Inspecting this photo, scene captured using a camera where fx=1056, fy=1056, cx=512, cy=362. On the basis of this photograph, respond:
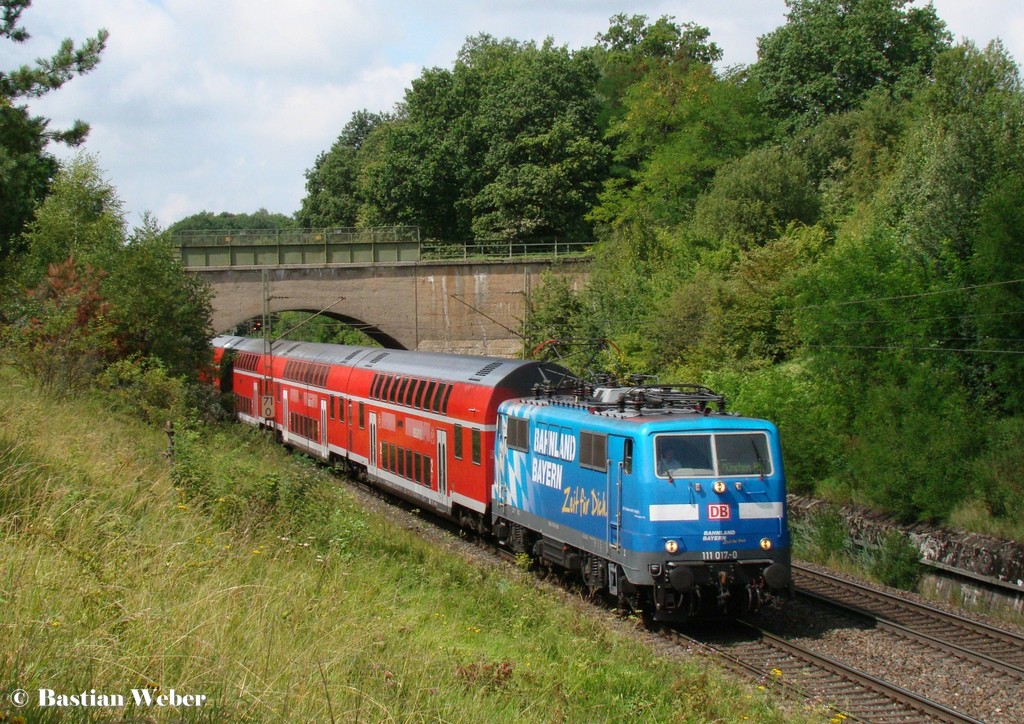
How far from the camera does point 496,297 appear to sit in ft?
159

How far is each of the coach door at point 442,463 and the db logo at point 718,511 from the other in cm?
846

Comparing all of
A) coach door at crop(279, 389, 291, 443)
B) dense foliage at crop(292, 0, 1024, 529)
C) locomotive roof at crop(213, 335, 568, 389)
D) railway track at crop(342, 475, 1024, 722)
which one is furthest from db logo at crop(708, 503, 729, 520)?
coach door at crop(279, 389, 291, 443)

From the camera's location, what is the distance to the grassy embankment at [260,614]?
630 centimetres

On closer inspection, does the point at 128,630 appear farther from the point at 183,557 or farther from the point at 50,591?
the point at 183,557

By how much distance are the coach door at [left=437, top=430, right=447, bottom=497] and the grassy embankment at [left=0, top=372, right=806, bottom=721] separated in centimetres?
608

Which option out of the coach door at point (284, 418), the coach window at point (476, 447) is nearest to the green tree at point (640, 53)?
the coach door at point (284, 418)

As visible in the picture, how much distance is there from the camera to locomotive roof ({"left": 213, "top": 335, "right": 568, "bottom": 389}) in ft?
63.1

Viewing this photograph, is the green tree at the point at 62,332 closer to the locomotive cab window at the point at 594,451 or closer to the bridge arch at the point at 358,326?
the locomotive cab window at the point at 594,451

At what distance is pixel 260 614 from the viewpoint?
795 cm

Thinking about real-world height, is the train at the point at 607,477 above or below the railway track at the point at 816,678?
above

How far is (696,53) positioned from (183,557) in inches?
2654

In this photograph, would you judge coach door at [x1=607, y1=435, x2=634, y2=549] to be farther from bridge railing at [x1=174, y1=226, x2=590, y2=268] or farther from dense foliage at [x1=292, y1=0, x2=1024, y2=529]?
bridge railing at [x1=174, y1=226, x2=590, y2=268]

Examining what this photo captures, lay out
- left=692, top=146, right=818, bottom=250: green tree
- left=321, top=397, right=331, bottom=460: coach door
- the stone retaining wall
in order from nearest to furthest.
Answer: the stone retaining wall, left=321, top=397, right=331, bottom=460: coach door, left=692, top=146, right=818, bottom=250: green tree

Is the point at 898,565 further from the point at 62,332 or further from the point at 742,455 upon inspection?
the point at 62,332
